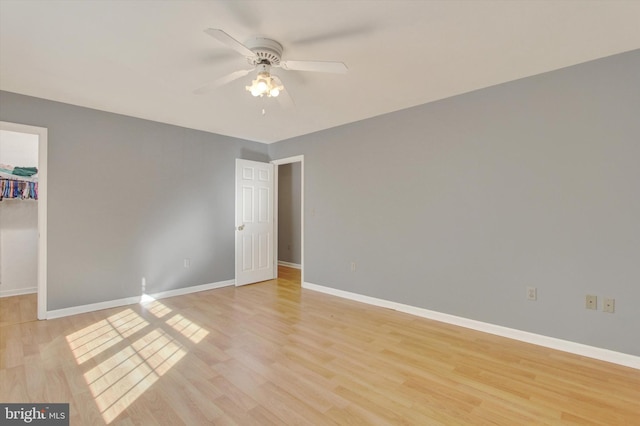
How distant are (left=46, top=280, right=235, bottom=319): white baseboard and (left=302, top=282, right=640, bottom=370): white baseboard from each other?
2384mm

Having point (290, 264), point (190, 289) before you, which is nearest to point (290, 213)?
point (290, 264)

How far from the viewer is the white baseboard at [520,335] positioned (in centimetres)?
237

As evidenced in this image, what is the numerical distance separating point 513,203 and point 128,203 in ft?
15.1

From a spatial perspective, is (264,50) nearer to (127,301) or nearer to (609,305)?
(609,305)

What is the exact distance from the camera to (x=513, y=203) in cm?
287

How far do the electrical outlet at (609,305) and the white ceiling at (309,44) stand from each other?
6.73 feet

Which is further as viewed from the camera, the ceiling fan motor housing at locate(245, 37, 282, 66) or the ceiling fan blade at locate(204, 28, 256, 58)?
the ceiling fan motor housing at locate(245, 37, 282, 66)

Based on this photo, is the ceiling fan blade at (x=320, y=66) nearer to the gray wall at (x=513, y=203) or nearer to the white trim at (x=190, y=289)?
the gray wall at (x=513, y=203)

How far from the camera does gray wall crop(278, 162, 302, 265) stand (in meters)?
6.73

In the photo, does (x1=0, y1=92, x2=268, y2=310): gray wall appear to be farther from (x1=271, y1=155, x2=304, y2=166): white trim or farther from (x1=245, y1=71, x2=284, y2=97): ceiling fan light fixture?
(x1=245, y1=71, x2=284, y2=97): ceiling fan light fixture

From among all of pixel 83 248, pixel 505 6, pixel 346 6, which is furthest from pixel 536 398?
pixel 83 248

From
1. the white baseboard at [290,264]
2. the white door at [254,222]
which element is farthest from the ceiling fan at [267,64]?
the white baseboard at [290,264]

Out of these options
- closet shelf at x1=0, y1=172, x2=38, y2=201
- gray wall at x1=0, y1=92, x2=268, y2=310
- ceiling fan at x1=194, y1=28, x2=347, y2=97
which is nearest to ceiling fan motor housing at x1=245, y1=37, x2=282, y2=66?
ceiling fan at x1=194, y1=28, x2=347, y2=97

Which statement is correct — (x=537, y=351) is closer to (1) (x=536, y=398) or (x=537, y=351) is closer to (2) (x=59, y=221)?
(1) (x=536, y=398)
